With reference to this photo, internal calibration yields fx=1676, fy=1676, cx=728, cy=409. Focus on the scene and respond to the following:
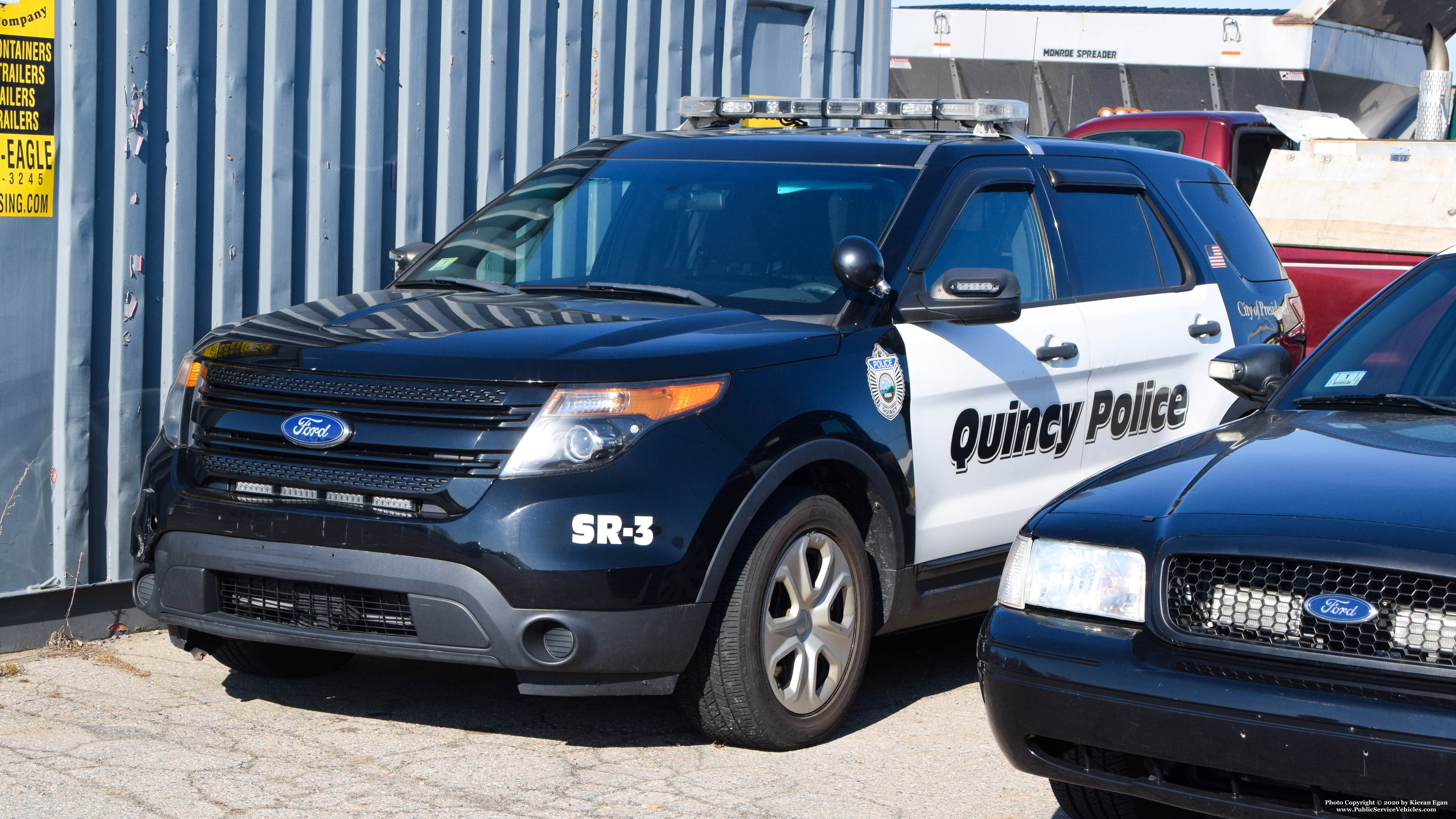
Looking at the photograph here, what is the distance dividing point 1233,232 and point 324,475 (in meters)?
4.20

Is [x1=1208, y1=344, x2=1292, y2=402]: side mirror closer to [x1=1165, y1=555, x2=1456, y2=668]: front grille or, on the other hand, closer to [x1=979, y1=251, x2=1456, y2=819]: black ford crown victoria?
[x1=979, y1=251, x2=1456, y2=819]: black ford crown victoria

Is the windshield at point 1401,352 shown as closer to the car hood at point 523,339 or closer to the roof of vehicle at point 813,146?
the car hood at point 523,339

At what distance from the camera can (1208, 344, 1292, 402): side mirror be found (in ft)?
15.9

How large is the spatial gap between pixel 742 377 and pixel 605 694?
3.11ft

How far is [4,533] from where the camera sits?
5.89 m

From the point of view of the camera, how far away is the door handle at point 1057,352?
570 cm

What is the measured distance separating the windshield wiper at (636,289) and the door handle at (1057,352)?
1202mm

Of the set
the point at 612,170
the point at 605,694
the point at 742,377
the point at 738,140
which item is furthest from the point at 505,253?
the point at 605,694

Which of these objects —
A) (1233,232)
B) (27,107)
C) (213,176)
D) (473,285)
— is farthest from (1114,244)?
(27,107)

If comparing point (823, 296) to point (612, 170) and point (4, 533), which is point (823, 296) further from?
point (4, 533)

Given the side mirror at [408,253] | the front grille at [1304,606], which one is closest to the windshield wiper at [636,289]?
the side mirror at [408,253]

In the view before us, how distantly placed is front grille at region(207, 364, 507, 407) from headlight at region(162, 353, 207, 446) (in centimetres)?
17

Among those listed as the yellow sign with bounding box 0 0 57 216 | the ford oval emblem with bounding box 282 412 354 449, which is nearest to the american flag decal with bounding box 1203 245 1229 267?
the ford oval emblem with bounding box 282 412 354 449

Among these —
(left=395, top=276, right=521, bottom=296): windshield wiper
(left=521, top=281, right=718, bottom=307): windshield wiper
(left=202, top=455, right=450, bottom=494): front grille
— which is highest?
(left=521, top=281, right=718, bottom=307): windshield wiper
